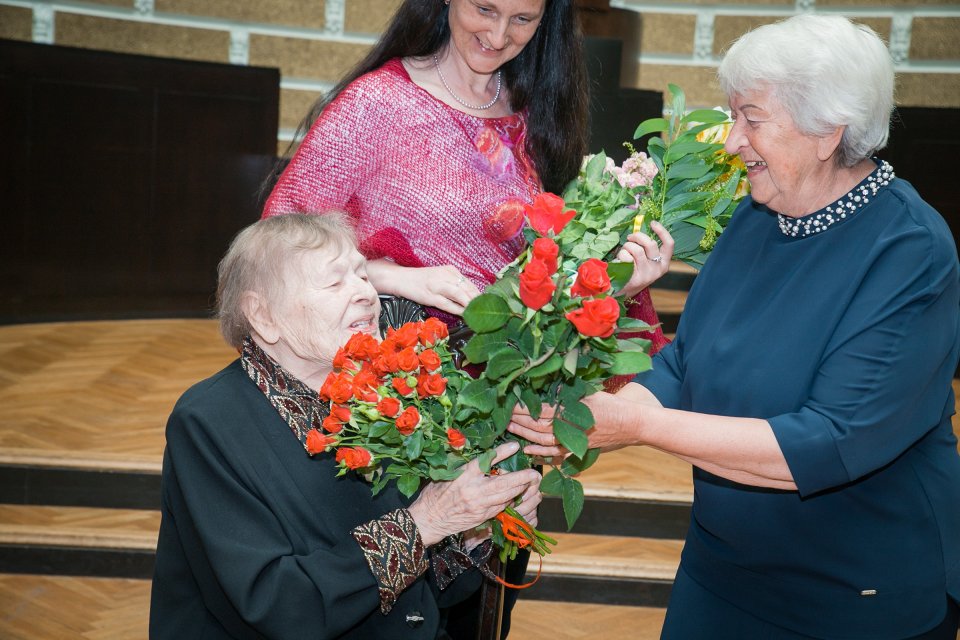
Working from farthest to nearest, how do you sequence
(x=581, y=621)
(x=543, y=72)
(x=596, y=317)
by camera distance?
(x=581, y=621)
(x=543, y=72)
(x=596, y=317)

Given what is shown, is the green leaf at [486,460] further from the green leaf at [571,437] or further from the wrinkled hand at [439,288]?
the wrinkled hand at [439,288]

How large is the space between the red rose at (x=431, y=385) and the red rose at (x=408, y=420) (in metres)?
0.03

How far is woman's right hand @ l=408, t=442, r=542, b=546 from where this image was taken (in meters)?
1.62

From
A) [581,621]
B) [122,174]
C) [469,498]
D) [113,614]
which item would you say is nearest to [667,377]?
[469,498]

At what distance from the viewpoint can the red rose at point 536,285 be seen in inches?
50.8

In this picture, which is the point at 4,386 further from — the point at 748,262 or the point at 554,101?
the point at 748,262

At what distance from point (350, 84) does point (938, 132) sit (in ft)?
16.3

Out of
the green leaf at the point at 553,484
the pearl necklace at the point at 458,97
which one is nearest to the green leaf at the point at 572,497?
the green leaf at the point at 553,484

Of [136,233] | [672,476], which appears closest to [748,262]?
[672,476]

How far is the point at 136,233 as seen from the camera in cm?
640

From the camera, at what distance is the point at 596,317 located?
50.3 inches

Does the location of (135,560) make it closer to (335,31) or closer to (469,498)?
(469,498)

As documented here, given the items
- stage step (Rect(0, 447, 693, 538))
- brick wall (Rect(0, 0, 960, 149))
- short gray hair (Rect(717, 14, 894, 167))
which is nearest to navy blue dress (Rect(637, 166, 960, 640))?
short gray hair (Rect(717, 14, 894, 167))

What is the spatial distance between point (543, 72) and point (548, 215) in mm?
838
